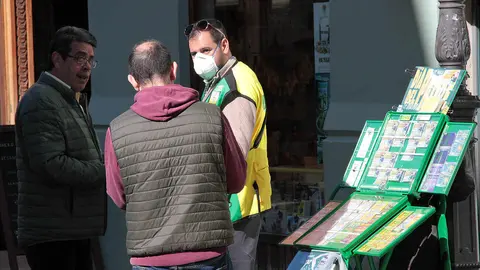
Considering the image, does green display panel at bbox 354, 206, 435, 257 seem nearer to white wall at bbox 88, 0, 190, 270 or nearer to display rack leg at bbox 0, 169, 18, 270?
display rack leg at bbox 0, 169, 18, 270

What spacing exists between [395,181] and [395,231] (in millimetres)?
375

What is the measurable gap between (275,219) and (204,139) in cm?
378

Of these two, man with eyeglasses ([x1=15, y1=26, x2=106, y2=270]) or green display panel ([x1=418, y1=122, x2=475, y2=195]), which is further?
man with eyeglasses ([x1=15, y1=26, x2=106, y2=270])

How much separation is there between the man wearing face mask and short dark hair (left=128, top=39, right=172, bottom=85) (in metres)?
1.07

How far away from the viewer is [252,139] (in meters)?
5.64

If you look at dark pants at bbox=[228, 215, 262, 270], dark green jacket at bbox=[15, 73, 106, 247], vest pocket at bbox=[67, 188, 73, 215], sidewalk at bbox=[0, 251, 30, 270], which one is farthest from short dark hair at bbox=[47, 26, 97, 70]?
sidewalk at bbox=[0, 251, 30, 270]

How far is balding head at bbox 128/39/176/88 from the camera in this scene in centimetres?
443

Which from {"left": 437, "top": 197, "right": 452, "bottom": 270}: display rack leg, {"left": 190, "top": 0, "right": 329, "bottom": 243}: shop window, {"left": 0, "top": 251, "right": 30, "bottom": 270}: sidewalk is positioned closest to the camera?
{"left": 437, "top": 197, "right": 452, "bottom": 270}: display rack leg

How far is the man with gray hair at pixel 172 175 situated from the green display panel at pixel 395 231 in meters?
0.95

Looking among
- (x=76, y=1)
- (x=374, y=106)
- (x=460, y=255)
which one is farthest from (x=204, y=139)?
(x=76, y=1)

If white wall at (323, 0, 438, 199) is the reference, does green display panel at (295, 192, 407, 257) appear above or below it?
below

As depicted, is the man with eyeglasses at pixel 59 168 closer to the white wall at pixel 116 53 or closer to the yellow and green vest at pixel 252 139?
the yellow and green vest at pixel 252 139

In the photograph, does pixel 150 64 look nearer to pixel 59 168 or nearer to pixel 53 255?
pixel 59 168

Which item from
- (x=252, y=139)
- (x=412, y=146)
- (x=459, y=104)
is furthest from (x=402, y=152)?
(x=252, y=139)
